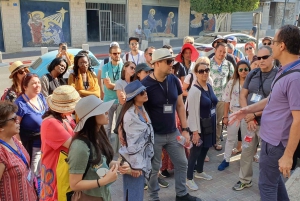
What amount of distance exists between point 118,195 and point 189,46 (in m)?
2.91

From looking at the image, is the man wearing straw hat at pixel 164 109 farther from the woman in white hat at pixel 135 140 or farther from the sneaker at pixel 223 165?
the sneaker at pixel 223 165

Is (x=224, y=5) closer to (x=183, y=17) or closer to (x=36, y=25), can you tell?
(x=183, y=17)

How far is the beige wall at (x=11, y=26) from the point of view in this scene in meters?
17.6

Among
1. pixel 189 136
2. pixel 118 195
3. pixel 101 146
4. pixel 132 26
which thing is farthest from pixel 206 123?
pixel 132 26

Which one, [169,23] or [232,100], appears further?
[169,23]

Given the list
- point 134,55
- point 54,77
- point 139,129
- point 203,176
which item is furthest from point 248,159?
point 134,55

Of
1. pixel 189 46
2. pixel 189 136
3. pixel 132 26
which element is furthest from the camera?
pixel 132 26

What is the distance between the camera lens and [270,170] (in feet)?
9.48

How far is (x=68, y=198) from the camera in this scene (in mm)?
2512

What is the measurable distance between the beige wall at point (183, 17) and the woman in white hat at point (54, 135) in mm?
25199

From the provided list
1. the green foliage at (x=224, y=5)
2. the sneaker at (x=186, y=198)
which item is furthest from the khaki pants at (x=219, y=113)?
the green foliage at (x=224, y=5)

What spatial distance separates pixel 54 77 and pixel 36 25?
16136mm

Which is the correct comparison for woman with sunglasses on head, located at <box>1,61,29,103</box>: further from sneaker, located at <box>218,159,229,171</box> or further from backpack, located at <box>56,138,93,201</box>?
sneaker, located at <box>218,159,229,171</box>

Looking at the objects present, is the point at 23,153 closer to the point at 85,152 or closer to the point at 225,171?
the point at 85,152
